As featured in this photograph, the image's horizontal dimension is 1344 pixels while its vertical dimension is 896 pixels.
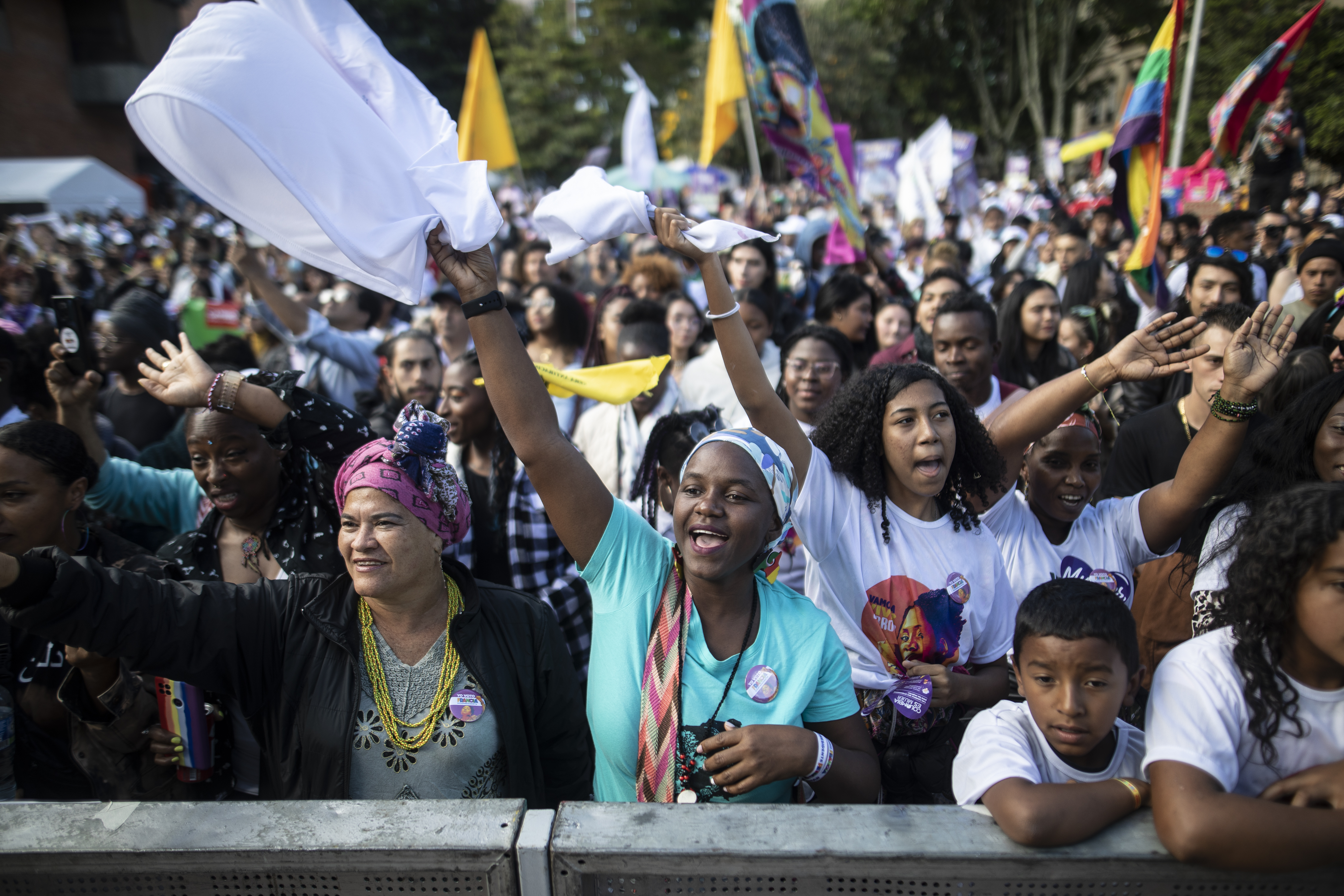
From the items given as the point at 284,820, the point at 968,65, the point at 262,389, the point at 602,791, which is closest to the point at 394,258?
the point at 262,389

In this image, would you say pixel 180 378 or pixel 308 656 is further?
pixel 180 378

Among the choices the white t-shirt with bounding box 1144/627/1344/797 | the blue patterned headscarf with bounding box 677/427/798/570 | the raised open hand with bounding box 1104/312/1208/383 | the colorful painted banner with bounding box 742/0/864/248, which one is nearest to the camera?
the white t-shirt with bounding box 1144/627/1344/797

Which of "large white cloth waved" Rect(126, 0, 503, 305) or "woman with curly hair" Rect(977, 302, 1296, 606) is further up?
"large white cloth waved" Rect(126, 0, 503, 305)

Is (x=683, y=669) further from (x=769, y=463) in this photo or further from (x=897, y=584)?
(x=897, y=584)

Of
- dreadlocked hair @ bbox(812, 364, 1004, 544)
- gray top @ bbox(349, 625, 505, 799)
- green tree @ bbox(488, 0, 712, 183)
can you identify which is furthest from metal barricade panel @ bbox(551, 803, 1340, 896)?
green tree @ bbox(488, 0, 712, 183)

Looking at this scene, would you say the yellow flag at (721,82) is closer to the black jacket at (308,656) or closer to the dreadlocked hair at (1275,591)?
the black jacket at (308,656)

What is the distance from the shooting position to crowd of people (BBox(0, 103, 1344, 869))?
1.74 metres

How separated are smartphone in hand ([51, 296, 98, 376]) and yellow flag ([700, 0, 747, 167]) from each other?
20.9 feet

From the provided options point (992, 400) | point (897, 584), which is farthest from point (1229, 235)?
point (897, 584)

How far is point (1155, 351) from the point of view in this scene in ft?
8.71

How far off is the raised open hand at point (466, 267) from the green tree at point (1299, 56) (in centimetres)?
1739

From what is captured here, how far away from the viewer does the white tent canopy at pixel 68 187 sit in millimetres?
22766

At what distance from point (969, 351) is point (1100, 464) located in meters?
1.22

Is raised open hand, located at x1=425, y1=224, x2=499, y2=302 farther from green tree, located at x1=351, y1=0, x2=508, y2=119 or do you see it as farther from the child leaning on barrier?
green tree, located at x1=351, y1=0, x2=508, y2=119
